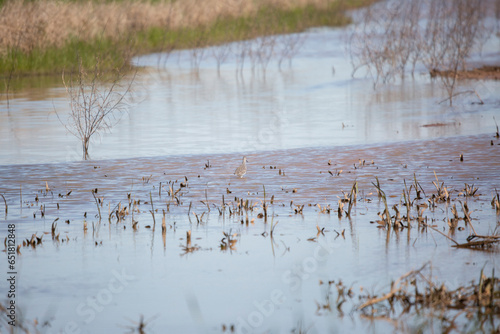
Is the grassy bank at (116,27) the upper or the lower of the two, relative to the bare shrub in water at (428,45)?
upper

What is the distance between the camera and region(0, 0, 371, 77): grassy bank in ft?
68.7

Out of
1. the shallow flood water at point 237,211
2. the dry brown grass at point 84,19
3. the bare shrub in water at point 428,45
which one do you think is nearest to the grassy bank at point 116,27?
the dry brown grass at point 84,19

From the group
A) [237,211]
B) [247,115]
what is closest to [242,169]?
[237,211]

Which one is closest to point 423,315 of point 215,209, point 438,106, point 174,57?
point 215,209

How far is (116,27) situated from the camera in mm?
22266

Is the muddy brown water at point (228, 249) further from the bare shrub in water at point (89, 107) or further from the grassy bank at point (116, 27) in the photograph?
the grassy bank at point (116, 27)

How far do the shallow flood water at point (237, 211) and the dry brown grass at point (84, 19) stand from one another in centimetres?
542

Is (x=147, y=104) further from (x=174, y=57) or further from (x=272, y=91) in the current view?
(x=174, y=57)

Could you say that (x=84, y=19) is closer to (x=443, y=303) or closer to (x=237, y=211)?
(x=237, y=211)

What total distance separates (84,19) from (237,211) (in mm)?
17106

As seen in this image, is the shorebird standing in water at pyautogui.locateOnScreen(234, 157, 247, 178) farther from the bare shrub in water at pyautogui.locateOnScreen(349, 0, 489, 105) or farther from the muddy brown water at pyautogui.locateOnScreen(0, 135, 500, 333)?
the bare shrub in water at pyautogui.locateOnScreen(349, 0, 489, 105)

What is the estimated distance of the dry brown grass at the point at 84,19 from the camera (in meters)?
20.7

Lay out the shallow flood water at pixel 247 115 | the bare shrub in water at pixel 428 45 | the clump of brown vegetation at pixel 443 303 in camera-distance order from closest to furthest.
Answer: the clump of brown vegetation at pixel 443 303 < the shallow flood water at pixel 247 115 < the bare shrub in water at pixel 428 45

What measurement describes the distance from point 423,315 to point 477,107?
10.1 meters
